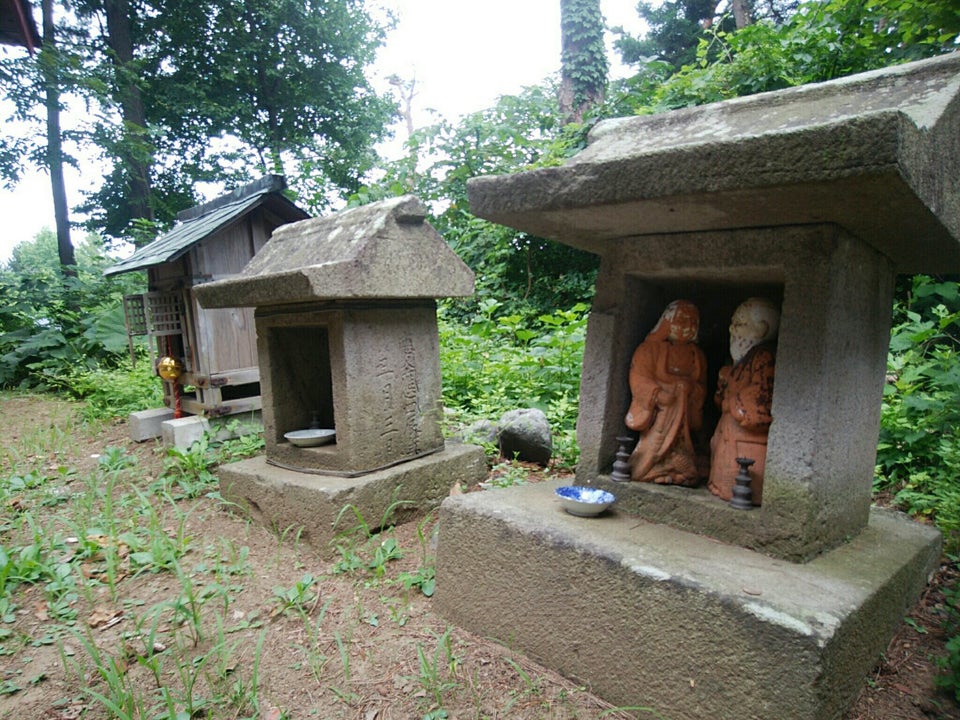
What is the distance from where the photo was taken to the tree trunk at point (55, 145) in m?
9.06

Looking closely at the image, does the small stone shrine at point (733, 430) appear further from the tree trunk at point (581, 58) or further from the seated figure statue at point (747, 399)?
the tree trunk at point (581, 58)

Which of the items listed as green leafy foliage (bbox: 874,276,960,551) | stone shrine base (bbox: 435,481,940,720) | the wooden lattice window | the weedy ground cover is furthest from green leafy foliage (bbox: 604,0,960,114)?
the wooden lattice window

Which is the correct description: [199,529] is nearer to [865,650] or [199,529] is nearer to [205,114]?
[865,650]

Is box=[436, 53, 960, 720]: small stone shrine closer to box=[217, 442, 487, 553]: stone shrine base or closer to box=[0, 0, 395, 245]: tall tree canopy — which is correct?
box=[217, 442, 487, 553]: stone shrine base

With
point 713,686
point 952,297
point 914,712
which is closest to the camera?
point 713,686

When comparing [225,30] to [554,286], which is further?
[225,30]

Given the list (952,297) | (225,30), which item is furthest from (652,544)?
(225,30)

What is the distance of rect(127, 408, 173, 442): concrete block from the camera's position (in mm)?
5559

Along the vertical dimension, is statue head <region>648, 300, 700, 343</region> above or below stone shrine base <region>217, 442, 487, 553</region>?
above

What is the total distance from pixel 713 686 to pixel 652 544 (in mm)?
470

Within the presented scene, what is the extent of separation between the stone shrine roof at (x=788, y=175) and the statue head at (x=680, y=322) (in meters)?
0.36

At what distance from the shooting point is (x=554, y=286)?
289 inches

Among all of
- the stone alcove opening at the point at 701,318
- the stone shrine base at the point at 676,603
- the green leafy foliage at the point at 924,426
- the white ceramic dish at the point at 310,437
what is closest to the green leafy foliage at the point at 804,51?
the green leafy foliage at the point at 924,426

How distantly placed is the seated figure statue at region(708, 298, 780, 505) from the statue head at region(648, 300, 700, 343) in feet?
0.52
